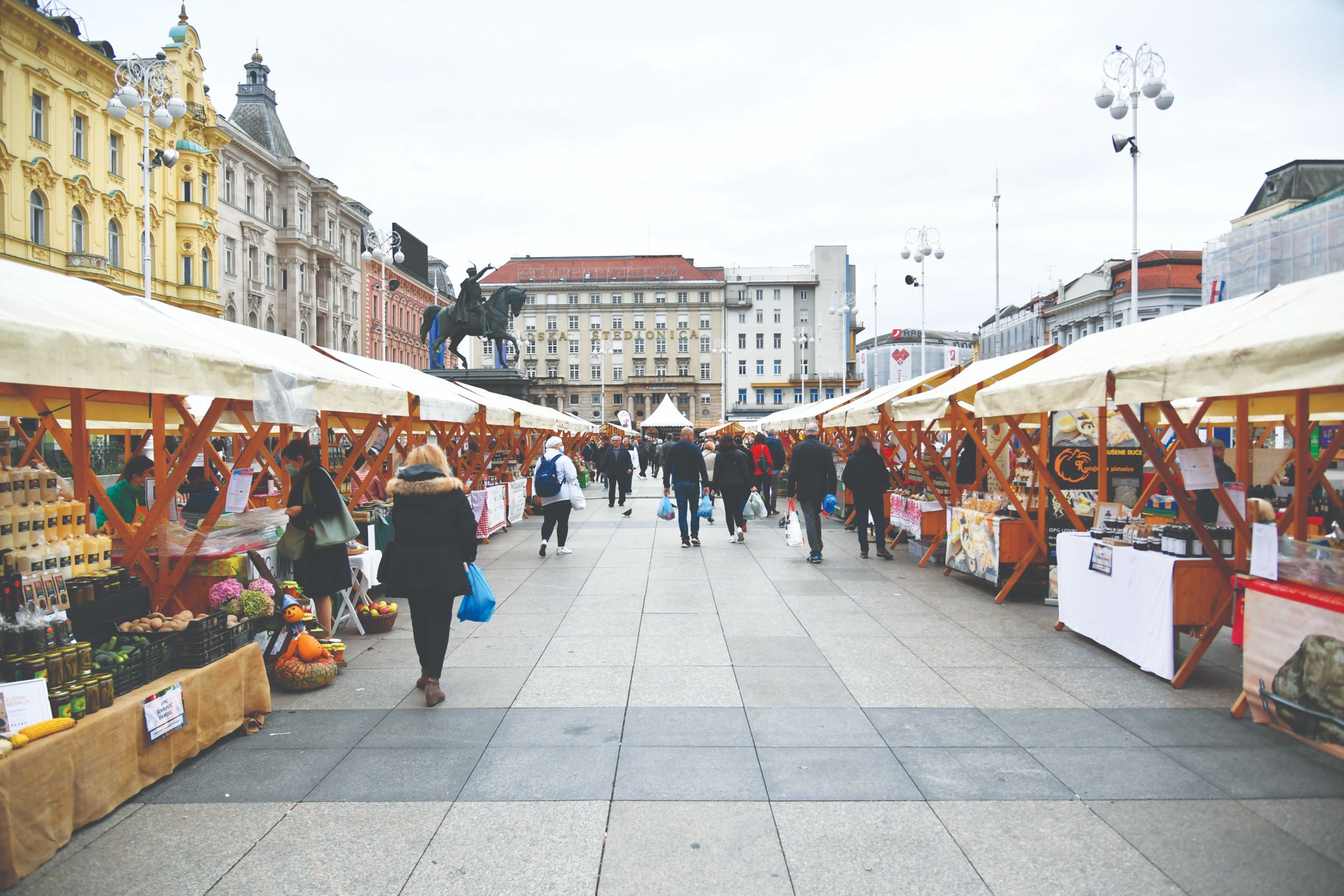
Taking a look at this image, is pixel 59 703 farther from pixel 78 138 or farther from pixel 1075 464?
pixel 78 138

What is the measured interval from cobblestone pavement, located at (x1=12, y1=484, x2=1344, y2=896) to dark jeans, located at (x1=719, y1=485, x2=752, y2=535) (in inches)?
250

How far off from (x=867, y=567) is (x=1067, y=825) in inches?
296

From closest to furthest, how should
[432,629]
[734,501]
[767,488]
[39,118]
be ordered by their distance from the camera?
[432,629]
[734,501]
[767,488]
[39,118]

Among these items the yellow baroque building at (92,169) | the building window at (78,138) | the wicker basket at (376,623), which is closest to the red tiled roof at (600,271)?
the yellow baroque building at (92,169)

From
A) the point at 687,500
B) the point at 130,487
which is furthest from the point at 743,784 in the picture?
the point at 687,500

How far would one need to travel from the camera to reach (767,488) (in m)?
21.1

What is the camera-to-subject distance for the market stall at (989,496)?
861 cm

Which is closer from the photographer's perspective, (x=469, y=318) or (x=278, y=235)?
(x=469, y=318)

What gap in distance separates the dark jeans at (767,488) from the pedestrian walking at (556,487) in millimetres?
7181

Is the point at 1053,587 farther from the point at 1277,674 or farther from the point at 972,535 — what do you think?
the point at 1277,674

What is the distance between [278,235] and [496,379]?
3332 cm

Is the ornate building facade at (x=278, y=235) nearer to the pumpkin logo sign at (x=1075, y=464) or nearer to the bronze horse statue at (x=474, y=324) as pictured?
the bronze horse statue at (x=474, y=324)

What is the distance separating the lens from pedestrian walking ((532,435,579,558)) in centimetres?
1142

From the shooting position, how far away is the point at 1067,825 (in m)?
3.64
